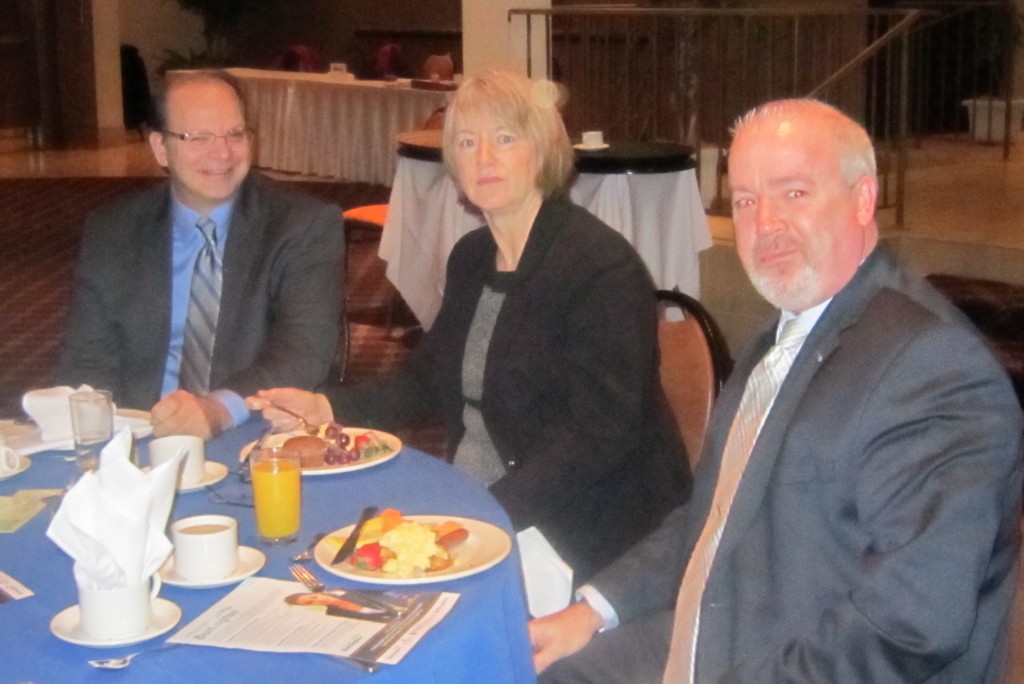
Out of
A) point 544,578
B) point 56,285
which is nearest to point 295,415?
point 544,578

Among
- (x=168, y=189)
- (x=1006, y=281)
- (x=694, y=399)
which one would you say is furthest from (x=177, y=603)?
(x=1006, y=281)

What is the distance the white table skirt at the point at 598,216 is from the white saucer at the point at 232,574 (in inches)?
135

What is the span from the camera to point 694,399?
2352 millimetres

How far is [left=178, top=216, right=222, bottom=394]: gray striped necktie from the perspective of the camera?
250 cm

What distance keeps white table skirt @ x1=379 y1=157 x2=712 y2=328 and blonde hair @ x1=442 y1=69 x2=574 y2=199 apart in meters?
2.50

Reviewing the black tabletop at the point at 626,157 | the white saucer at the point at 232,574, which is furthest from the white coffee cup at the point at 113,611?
the black tabletop at the point at 626,157

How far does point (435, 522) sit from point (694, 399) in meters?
0.88

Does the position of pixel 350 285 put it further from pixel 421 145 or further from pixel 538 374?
pixel 538 374

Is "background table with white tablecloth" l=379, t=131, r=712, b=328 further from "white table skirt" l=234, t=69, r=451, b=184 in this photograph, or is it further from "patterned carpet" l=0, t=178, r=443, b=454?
"white table skirt" l=234, t=69, r=451, b=184

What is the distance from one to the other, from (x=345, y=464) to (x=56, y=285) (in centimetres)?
562

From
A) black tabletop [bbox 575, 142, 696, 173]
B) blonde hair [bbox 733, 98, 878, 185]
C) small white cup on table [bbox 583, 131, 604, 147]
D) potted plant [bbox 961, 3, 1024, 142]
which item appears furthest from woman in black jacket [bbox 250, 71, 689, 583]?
potted plant [bbox 961, 3, 1024, 142]

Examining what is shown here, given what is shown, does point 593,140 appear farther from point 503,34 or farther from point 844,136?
point 844,136

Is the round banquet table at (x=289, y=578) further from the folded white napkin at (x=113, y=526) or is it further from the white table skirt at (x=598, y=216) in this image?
the white table skirt at (x=598, y=216)

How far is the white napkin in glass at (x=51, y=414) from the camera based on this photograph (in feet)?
6.42
